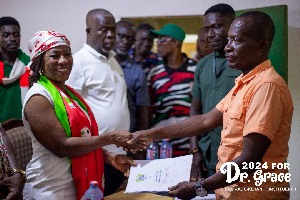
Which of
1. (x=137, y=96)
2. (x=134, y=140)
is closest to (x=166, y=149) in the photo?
(x=137, y=96)

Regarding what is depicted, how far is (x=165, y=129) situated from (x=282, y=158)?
86cm

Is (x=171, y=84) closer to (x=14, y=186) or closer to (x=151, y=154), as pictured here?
(x=151, y=154)

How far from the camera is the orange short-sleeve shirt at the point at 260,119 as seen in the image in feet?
5.35

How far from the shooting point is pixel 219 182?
5.83 feet

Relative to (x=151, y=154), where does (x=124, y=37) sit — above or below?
above

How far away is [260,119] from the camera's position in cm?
162

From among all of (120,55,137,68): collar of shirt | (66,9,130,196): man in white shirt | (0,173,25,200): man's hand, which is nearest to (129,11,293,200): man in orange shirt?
(0,173,25,200): man's hand

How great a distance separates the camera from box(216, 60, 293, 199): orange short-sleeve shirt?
64.2 inches

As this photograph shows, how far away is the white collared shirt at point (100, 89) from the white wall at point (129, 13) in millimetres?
1837

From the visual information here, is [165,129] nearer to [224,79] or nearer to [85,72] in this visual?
[224,79]

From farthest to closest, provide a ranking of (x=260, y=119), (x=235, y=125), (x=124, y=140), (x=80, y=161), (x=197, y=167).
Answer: (x=197, y=167), (x=124, y=140), (x=80, y=161), (x=235, y=125), (x=260, y=119)

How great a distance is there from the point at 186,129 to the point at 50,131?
3.08ft

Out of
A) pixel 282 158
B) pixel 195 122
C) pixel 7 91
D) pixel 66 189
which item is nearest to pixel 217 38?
pixel 195 122

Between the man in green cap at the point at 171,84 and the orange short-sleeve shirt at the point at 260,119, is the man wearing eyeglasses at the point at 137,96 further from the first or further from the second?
the orange short-sleeve shirt at the point at 260,119
